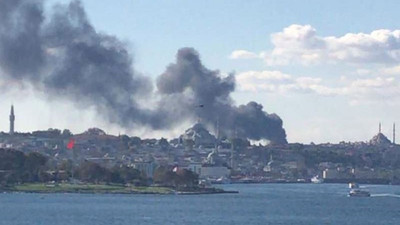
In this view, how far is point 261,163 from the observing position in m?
176

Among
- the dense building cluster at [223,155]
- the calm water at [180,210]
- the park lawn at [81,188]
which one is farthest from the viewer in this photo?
the dense building cluster at [223,155]

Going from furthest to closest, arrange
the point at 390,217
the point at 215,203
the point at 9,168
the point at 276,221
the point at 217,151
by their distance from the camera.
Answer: the point at 217,151
the point at 9,168
the point at 215,203
the point at 390,217
the point at 276,221

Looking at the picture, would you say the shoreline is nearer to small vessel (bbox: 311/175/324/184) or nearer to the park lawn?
the park lawn

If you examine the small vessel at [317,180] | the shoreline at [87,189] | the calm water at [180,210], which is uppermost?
the small vessel at [317,180]

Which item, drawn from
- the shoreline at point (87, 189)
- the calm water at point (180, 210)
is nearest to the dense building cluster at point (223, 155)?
the shoreline at point (87, 189)

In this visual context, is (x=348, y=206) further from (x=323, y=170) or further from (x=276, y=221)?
(x=323, y=170)

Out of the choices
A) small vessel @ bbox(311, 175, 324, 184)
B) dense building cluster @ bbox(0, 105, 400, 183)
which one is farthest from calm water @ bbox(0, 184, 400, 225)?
small vessel @ bbox(311, 175, 324, 184)

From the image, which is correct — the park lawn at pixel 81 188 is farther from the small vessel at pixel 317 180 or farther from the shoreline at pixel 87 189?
the small vessel at pixel 317 180

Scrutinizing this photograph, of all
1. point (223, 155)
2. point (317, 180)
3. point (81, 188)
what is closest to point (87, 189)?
point (81, 188)

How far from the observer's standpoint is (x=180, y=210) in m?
67.2

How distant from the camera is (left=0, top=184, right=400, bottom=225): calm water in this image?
58875 mm

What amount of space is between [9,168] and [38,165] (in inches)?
81.0

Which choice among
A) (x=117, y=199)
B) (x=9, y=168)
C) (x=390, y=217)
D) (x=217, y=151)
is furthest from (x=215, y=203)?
(x=217, y=151)

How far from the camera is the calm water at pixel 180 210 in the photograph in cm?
5888
